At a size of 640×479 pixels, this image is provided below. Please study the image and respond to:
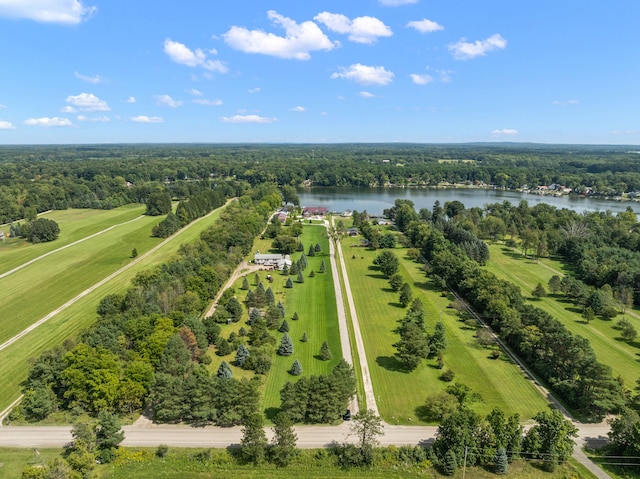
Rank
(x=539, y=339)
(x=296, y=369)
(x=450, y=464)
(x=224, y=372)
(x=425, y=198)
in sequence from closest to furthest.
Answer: (x=450, y=464) < (x=224, y=372) < (x=296, y=369) < (x=539, y=339) < (x=425, y=198)

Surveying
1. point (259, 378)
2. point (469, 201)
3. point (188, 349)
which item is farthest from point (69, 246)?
point (469, 201)

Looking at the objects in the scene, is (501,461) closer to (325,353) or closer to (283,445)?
(283,445)

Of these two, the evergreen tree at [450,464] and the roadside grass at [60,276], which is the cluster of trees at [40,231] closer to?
the roadside grass at [60,276]

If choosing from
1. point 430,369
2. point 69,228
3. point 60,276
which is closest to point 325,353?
point 430,369

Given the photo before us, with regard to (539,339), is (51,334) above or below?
below

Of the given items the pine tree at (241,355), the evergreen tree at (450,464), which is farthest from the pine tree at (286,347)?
the evergreen tree at (450,464)

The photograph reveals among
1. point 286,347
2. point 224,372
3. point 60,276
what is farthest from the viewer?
point 60,276

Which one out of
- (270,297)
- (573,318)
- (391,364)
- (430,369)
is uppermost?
(270,297)

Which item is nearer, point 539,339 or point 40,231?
point 539,339

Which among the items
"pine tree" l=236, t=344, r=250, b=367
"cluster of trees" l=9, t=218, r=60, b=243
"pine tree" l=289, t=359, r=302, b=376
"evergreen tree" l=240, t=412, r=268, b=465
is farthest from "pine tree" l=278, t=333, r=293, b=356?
"cluster of trees" l=9, t=218, r=60, b=243
